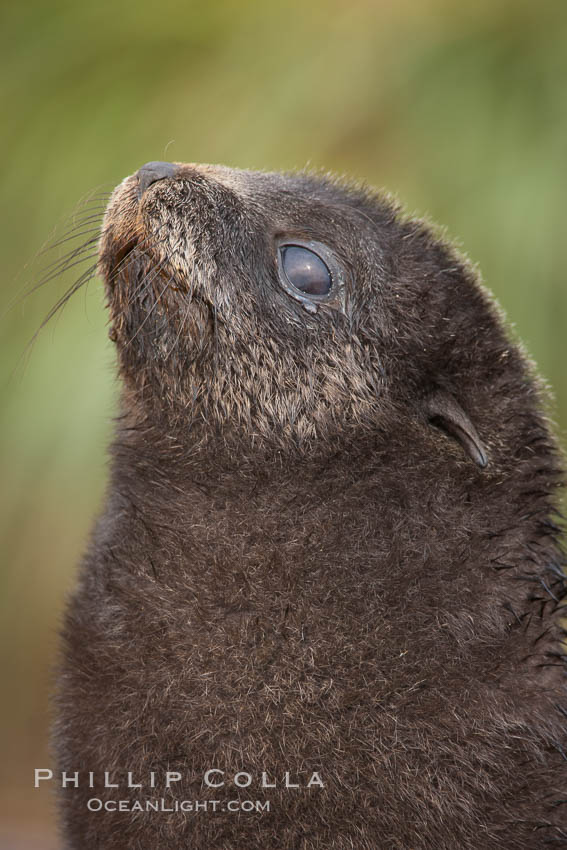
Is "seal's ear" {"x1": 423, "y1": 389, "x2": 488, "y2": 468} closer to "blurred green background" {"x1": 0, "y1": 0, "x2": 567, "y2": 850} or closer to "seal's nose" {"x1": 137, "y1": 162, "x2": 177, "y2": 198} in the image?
"seal's nose" {"x1": 137, "y1": 162, "x2": 177, "y2": 198}

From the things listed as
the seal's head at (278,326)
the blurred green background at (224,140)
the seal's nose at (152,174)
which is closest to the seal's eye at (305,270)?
the seal's head at (278,326)

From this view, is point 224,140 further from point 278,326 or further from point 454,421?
point 454,421

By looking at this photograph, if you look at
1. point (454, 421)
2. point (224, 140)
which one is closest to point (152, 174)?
point (454, 421)

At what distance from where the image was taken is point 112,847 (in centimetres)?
261

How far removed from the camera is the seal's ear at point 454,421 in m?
2.76

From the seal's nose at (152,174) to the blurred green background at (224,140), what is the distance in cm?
253

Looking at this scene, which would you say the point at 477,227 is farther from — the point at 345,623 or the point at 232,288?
the point at 345,623

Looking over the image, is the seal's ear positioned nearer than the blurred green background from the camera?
Yes

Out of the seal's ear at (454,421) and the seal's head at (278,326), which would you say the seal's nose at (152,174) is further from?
the seal's ear at (454,421)

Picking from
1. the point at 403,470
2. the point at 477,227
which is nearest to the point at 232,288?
the point at 403,470

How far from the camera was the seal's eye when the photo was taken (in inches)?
114

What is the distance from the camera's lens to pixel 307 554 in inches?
106

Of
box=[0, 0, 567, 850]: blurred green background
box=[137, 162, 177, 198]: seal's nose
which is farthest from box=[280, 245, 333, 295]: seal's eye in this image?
box=[0, 0, 567, 850]: blurred green background

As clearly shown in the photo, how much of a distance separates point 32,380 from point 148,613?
348cm
